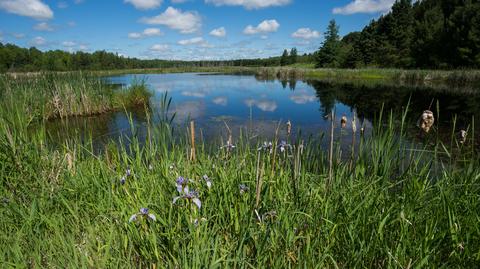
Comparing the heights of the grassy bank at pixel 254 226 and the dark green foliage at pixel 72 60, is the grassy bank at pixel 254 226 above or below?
below

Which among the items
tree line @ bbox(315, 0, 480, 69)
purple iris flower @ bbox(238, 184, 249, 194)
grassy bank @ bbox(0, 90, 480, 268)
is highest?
tree line @ bbox(315, 0, 480, 69)

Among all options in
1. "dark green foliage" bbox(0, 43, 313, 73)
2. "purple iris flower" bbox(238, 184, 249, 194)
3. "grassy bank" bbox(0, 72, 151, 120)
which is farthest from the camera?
"dark green foliage" bbox(0, 43, 313, 73)

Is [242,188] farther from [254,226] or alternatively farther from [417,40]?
[417,40]

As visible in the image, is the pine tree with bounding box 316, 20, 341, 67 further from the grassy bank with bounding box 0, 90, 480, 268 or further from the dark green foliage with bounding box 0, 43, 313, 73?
the grassy bank with bounding box 0, 90, 480, 268

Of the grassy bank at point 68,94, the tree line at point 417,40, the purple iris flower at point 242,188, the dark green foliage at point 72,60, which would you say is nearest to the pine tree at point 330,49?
the tree line at point 417,40

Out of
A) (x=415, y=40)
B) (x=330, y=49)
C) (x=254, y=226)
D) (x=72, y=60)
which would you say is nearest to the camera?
(x=254, y=226)

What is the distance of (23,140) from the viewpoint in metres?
3.03

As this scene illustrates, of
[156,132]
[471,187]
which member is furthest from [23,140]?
[471,187]

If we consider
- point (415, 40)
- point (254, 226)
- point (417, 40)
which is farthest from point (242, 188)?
point (415, 40)

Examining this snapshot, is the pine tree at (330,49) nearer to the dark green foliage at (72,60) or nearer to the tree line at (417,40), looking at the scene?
the tree line at (417,40)

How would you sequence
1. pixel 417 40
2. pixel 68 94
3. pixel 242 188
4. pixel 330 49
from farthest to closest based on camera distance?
1. pixel 330 49
2. pixel 417 40
3. pixel 68 94
4. pixel 242 188

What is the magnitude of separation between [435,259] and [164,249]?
169 centimetres

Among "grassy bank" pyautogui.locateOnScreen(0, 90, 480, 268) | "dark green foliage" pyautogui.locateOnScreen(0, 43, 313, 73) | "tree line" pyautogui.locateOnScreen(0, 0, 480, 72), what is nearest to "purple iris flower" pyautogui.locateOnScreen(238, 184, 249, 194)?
"grassy bank" pyautogui.locateOnScreen(0, 90, 480, 268)

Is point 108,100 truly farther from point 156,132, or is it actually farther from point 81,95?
point 156,132
